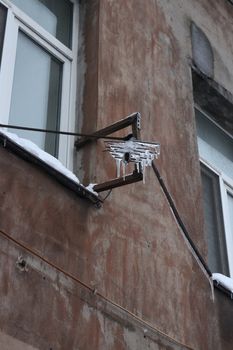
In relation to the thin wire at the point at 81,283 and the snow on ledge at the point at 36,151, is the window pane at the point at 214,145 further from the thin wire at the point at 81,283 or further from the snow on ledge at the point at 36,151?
the snow on ledge at the point at 36,151

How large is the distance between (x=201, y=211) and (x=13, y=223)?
1914mm

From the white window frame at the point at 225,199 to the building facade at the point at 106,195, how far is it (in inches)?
0.6

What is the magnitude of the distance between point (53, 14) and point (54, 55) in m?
0.43

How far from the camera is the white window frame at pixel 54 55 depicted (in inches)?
163

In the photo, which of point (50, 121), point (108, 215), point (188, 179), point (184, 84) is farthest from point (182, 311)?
point (184, 84)

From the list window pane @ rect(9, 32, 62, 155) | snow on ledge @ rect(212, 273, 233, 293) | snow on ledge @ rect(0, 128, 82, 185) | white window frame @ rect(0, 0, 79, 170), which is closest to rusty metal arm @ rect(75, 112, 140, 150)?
white window frame @ rect(0, 0, 79, 170)

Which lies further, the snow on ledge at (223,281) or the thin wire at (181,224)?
the snow on ledge at (223,281)

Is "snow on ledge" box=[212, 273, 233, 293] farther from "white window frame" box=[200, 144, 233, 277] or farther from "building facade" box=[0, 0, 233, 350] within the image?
"white window frame" box=[200, 144, 233, 277]

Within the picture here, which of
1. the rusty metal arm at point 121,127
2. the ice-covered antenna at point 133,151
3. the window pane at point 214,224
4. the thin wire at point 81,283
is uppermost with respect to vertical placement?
the window pane at point 214,224

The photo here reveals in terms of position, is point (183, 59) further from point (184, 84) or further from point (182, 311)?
point (182, 311)

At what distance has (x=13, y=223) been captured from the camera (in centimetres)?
345

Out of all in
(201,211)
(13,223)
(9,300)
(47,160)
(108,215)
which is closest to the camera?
(9,300)

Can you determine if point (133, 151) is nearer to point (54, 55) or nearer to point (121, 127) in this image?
point (121, 127)

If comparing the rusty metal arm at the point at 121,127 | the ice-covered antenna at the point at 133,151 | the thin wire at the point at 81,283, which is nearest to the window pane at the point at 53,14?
the rusty metal arm at the point at 121,127
